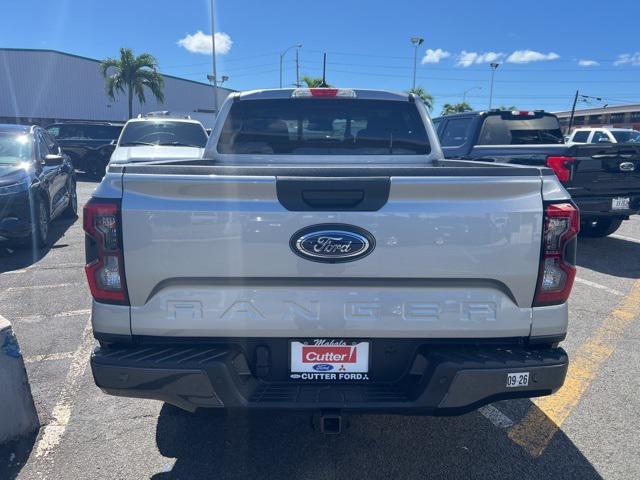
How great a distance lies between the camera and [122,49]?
34594mm

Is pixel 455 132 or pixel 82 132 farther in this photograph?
pixel 82 132

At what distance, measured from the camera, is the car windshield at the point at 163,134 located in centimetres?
1116

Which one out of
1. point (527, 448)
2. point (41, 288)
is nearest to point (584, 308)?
point (527, 448)

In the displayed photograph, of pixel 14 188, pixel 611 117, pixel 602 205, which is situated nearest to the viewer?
pixel 14 188

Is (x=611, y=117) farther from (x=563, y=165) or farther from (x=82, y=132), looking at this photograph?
(x=563, y=165)

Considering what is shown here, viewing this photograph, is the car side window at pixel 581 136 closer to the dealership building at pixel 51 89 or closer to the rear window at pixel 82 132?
the rear window at pixel 82 132

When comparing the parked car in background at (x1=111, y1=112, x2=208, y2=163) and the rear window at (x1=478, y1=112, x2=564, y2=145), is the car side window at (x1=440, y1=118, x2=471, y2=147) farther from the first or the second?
the parked car in background at (x1=111, y1=112, x2=208, y2=163)

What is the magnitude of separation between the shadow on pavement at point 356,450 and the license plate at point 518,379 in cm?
71

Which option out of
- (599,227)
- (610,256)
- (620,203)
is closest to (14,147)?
(620,203)

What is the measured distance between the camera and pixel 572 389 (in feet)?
11.9

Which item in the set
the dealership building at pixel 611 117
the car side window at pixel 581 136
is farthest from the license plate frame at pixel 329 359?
the dealership building at pixel 611 117

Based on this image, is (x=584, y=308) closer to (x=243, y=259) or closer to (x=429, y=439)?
(x=429, y=439)

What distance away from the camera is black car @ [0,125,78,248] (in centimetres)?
652

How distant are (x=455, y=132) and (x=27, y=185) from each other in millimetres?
6563
